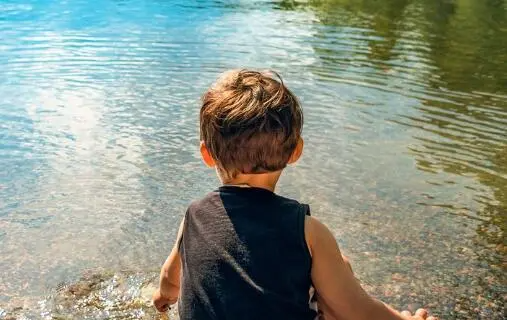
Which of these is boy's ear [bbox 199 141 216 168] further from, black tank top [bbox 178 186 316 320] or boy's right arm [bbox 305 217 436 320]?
boy's right arm [bbox 305 217 436 320]

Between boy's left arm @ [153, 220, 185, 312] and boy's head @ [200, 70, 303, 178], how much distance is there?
2.26 feet

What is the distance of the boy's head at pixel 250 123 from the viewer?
279cm

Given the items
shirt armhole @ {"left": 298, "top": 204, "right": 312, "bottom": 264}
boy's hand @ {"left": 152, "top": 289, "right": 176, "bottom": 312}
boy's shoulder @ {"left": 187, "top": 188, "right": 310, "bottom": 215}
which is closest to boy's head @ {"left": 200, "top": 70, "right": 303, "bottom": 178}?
boy's shoulder @ {"left": 187, "top": 188, "right": 310, "bottom": 215}

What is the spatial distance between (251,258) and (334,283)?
1.44 feet

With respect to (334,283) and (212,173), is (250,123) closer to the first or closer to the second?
(334,283)

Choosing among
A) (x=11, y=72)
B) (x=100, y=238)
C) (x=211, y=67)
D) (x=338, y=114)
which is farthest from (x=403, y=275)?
(x=11, y=72)

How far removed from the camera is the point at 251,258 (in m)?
2.72

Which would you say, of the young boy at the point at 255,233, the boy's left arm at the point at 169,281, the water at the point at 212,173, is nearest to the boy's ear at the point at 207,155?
the young boy at the point at 255,233

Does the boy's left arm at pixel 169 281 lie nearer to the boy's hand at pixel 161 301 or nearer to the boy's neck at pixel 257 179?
the boy's hand at pixel 161 301

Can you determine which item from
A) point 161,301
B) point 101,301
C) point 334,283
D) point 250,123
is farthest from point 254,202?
point 101,301

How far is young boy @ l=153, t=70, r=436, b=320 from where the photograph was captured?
8.95ft

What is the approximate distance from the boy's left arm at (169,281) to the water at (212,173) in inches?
51.3

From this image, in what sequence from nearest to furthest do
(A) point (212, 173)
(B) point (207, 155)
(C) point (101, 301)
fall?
(B) point (207, 155) → (C) point (101, 301) → (A) point (212, 173)

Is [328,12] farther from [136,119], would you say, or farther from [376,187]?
[376,187]
